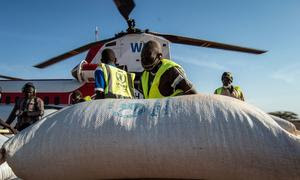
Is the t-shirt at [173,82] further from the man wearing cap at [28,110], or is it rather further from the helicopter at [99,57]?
the helicopter at [99,57]

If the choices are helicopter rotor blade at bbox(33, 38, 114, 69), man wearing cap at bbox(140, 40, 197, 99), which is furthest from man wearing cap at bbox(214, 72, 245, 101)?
helicopter rotor blade at bbox(33, 38, 114, 69)

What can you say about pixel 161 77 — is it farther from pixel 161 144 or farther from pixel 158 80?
pixel 161 144

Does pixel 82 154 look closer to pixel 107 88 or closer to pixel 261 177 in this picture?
pixel 261 177

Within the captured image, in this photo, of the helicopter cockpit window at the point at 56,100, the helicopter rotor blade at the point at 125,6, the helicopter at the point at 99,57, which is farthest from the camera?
the helicopter cockpit window at the point at 56,100

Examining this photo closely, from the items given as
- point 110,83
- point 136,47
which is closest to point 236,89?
point 110,83

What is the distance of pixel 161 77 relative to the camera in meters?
2.17

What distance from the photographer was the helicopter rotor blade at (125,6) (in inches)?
268

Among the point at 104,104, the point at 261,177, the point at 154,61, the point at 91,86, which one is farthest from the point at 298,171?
the point at 91,86

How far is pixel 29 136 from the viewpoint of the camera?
1622 millimetres

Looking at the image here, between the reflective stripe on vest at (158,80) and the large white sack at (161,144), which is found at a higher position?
the reflective stripe on vest at (158,80)

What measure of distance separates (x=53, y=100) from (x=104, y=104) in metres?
7.07

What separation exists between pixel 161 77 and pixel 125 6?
5.08m

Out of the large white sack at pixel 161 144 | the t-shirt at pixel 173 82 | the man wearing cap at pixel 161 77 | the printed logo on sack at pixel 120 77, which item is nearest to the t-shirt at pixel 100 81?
the printed logo on sack at pixel 120 77

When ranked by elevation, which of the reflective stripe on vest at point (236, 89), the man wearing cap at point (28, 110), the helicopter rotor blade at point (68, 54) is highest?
the helicopter rotor blade at point (68, 54)
